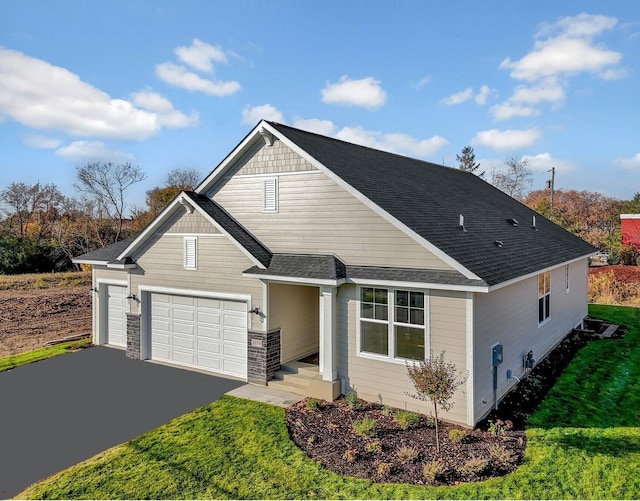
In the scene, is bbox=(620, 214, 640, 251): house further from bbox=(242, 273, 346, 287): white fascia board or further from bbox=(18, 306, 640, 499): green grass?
bbox=(242, 273, 346, 287): white fascia board

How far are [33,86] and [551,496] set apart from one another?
21.6m

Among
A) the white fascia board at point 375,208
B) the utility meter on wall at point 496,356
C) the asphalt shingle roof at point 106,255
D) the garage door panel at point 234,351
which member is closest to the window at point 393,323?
the white fascia board at point 375,208

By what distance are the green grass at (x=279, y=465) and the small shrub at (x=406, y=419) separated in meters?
2.14

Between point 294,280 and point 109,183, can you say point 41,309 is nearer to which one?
point 294,280

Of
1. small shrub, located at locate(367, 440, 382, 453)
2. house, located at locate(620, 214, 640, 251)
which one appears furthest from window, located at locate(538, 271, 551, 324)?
house, located at locate(620, 214, 640, 251)

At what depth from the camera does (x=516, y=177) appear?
5266 cm

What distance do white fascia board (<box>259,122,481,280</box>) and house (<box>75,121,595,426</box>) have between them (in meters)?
0.03

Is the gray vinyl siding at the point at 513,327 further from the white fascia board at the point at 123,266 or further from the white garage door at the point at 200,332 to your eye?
the white fascia board at the point at 123,266

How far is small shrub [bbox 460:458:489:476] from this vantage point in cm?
668

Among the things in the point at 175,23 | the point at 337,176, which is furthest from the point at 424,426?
the point at 175,23

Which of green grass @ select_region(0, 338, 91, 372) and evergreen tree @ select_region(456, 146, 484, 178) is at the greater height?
evergreen tree @ select_region(456, 146, 484, 178)

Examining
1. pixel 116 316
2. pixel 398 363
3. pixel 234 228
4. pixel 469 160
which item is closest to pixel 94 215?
pixel 116 316

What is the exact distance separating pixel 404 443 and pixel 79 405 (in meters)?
7.52

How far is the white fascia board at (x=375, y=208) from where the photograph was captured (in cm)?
861
